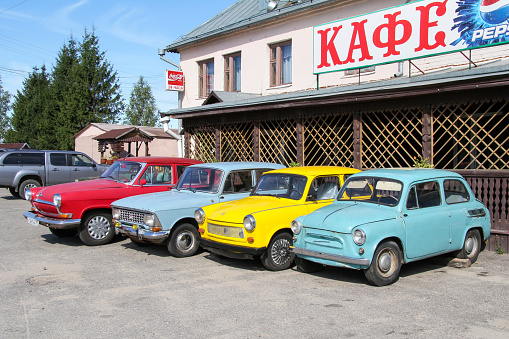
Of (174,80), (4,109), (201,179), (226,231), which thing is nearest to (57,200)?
(201,179)

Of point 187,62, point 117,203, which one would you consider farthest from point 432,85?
point 187,62

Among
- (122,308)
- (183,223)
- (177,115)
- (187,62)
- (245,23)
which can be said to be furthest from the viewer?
(187,62)

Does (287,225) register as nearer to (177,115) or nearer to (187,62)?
(177,115)

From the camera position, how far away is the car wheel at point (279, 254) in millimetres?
7152

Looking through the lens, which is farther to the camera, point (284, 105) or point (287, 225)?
point (284, 105)

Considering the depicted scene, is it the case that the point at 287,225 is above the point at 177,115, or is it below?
below

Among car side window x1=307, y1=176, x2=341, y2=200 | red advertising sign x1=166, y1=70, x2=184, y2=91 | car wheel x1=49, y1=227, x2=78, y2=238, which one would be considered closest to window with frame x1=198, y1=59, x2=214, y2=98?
red advertising sign x1=166, y1=70, x2=184, y2=91

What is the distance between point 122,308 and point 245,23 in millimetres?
15489

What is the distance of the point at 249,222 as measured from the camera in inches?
276

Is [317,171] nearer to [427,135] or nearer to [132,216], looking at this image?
[427,135]

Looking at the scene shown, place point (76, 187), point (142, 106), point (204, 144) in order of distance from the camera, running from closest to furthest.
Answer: point (76, 187), point (204, 144), point (142, 106)

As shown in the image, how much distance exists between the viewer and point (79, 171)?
17.3 metres

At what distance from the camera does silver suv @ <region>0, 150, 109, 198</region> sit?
54.7 ft

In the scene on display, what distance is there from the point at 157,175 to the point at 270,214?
148 inches
